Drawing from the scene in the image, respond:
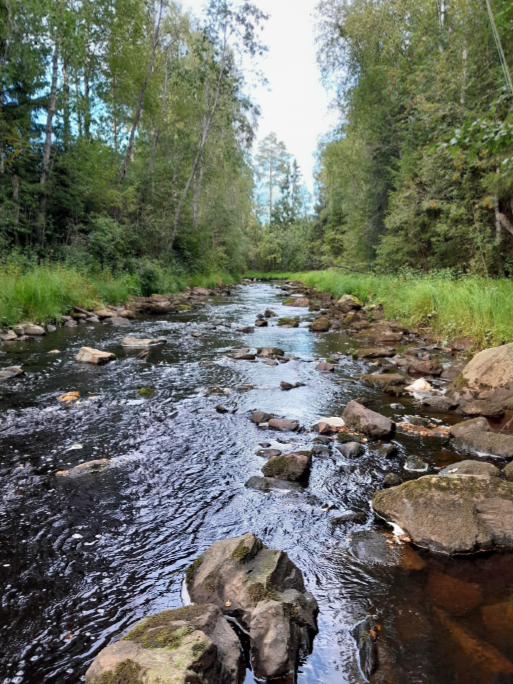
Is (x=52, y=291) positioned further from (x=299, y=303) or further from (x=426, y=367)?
(x=299, y=303)

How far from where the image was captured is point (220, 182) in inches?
1389

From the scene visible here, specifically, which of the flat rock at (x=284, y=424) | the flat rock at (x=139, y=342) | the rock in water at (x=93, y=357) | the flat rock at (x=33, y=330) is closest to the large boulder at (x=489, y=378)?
the flat rock at (x=284, y=424)

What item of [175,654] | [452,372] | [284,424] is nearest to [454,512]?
[175,654]

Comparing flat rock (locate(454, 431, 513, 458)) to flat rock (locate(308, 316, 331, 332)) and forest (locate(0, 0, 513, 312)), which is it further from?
flat rock (locate(308, 316, 331, 332))

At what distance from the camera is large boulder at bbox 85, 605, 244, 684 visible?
170cm

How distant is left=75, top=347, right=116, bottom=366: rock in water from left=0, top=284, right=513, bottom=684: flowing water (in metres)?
1.60

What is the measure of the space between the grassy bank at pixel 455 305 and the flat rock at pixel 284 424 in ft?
16.6

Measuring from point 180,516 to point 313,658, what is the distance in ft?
5.08

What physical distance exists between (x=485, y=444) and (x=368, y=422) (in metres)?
1.20

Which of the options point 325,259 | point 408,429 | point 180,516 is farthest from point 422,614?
point 325,259

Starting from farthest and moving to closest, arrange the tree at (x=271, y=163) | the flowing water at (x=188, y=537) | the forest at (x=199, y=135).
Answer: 1. the tree at (x=271, y=163)
2. the forest at (x=199, y=135)
3. the flowing water at (x=188, y=537)

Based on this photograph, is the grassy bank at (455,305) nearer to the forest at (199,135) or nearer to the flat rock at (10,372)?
the forest at (199,135)

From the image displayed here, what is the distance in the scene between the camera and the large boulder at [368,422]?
16.2 ft

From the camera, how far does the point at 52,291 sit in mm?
12141
